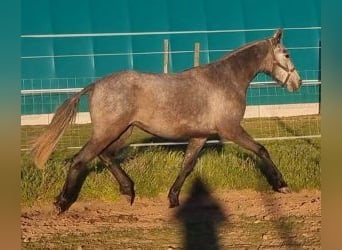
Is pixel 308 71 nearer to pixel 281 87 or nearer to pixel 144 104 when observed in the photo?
pixel 281 87

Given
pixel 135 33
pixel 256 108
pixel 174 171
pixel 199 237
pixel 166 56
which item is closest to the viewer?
pixel 199 237

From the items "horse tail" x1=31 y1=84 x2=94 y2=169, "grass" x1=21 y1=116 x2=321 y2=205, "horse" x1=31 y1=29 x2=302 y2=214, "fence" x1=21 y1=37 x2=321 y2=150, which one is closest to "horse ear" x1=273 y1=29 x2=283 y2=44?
"horse" x1=31 y1=29 x2=302 y2=214

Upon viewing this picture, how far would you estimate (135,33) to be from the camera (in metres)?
4.54

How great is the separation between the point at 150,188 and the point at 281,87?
155 cm

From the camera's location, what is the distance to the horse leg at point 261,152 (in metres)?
4.54

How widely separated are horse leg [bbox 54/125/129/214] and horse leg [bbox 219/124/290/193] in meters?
0.94

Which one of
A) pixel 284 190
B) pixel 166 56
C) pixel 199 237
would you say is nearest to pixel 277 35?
pixel 166 56

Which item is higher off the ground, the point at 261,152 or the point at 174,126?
the point at 174,126

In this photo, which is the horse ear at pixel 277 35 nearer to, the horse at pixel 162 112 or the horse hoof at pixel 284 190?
the horse at pixel 162 112

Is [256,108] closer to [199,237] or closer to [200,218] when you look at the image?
[200,218]

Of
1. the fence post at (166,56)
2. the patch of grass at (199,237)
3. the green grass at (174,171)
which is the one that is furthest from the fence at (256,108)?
the patch of grass at (199,237)

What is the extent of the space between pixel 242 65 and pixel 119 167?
136cm

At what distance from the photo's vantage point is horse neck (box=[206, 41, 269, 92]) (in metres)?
4.63
